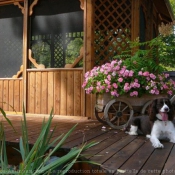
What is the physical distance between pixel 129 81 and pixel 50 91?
198 cm

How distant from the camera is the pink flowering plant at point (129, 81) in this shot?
3.32 m

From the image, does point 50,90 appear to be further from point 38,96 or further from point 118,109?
point 118,109

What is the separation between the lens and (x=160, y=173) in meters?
1.60

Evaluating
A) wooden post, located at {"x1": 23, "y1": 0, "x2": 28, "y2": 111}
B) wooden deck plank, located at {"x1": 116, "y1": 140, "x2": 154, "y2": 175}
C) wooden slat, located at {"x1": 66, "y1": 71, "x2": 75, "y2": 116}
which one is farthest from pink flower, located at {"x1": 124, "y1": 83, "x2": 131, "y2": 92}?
wooden post, located at {"x1": 23, "y1": 0, "x2": 28, "y2": 111}

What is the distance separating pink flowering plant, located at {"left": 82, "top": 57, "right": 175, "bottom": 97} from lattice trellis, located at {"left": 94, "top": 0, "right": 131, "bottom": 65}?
107cm

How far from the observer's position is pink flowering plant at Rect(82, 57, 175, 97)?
3.32 metres

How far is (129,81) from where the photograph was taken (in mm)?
3402

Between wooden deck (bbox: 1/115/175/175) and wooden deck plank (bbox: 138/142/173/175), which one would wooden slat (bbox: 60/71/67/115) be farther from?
wooden deck plank (bbox: 138/142/173/175)

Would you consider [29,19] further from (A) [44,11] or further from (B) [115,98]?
(B) [115,98]

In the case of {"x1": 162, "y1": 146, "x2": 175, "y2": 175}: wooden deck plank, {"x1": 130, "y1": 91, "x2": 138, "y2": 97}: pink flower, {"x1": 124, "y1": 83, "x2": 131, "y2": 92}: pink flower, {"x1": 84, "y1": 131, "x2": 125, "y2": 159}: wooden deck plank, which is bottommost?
{"x1": 84, "y1": 131, "x2": 125, "y2": 159}: wooden deck plank

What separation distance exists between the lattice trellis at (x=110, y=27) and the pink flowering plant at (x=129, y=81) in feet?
3.52

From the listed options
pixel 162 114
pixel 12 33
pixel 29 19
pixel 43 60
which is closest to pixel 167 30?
pixel 162 114

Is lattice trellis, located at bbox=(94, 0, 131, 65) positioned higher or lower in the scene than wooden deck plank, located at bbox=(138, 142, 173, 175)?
higher

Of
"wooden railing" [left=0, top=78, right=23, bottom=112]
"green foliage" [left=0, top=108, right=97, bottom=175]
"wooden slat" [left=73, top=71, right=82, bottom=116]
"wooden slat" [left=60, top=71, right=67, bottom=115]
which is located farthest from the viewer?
"wooden railing" [left=0, top=78, right=23, bottom=112]
